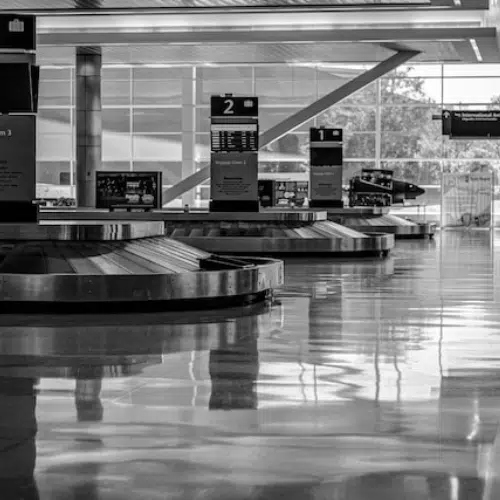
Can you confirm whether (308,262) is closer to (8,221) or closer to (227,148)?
(227,148)

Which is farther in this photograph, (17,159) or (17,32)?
(17,159)

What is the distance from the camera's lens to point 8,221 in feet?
36.8

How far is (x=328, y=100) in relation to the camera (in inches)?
1700

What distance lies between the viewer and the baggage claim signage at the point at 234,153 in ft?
76.4

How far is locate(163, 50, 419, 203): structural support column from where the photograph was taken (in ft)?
139

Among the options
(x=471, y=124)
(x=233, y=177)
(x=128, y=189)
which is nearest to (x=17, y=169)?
(x=233, y=177)

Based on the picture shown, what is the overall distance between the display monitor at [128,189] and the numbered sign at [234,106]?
13.0 feet

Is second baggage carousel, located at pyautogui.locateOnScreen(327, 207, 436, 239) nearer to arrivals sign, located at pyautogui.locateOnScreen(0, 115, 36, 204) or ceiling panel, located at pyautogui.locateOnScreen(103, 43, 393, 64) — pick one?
ceiling panel, located at pyautogui.locateOnScreen(103, 43, 393, 64)

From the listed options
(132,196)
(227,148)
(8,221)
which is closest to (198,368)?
(8,221)

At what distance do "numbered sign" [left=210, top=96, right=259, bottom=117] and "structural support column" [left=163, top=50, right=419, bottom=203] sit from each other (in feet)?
63.7

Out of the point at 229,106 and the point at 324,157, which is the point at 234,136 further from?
the point at 324,157

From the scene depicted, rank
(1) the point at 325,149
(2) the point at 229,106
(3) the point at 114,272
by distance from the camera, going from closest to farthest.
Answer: (3) the point at 114,272 < (2) the point at 229,106 < (1) the point at 325,149

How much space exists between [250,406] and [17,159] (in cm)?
652

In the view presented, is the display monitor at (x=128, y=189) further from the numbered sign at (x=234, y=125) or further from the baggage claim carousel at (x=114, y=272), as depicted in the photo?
the baggage claim carousel at (x=114, y=272)
